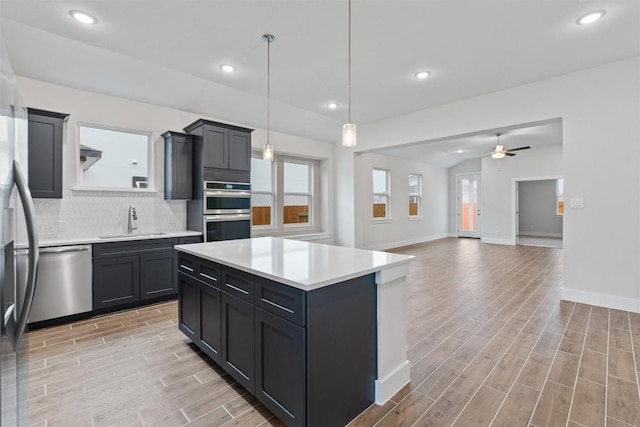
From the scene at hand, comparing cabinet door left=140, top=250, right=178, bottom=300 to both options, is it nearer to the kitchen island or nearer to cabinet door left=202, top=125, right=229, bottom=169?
cabinet door left=202, top=125, right=229, bottom=169

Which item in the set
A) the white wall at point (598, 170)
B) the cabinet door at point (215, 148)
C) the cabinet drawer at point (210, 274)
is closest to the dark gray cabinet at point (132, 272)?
the cabinet door at point (215, 148)

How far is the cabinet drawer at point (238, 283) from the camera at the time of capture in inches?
72.9

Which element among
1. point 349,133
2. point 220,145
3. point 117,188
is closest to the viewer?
point 349,133

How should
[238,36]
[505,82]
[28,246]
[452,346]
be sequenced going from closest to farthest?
[28,246] < [452,346] < [238,36] < [505,82]

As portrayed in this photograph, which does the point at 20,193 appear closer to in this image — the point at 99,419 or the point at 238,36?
the point at 99,419

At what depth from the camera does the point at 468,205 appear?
10719 mm

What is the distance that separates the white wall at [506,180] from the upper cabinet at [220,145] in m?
7.87

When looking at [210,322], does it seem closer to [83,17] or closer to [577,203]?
[83,17]

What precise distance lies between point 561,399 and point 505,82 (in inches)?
148

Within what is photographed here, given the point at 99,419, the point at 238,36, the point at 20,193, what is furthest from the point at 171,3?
the point at 99,419

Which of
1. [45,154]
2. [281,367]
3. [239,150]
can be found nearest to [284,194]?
[239,150]

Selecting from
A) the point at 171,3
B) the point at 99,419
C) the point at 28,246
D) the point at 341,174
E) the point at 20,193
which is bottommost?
the point at 99,419

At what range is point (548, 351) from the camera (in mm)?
2541

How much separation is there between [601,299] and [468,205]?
7.48 metres
